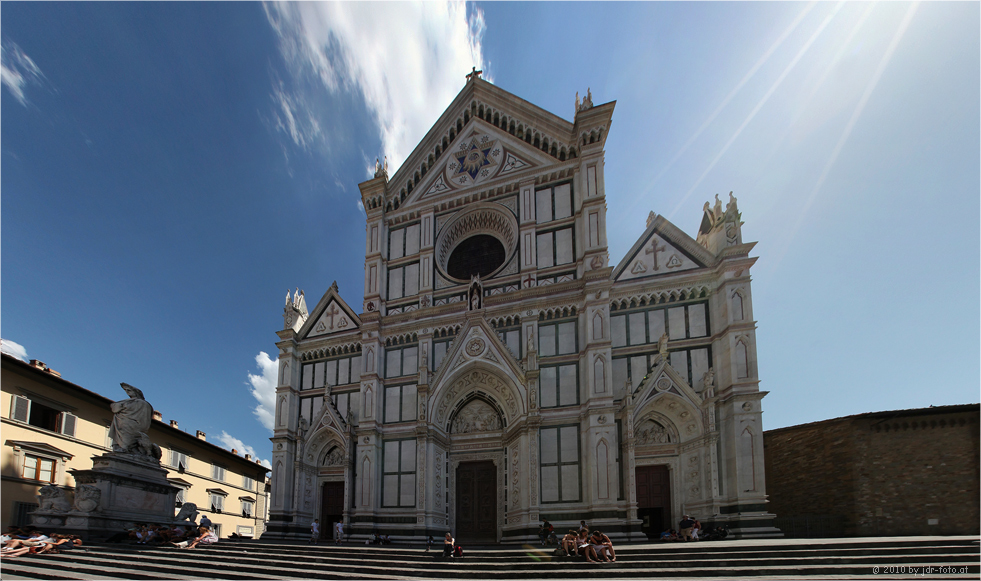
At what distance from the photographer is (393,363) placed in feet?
82.9

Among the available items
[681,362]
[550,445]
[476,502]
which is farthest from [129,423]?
[681,362]

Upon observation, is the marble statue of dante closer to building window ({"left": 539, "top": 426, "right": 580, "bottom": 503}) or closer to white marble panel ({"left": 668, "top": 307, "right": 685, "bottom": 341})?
building window ({"left": 539, "top": 426, "right": 580, "bottom": 503})

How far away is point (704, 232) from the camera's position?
955 inches

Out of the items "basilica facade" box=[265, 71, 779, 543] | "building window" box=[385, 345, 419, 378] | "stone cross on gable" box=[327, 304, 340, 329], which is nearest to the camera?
"basilica facade" box=[265, 71, 779, 543]

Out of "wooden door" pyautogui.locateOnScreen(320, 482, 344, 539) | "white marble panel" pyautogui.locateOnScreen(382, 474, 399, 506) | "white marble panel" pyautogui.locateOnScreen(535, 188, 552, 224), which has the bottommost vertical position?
"wooden door" pyautogui.locateOnScreen(320, 482, 344, 539)

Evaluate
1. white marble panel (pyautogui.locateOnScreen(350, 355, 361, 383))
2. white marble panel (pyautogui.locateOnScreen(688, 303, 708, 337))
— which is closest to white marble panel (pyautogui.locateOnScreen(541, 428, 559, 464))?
white marble panel (pyautogui.locateOnScreen(688, 303, 708, 337))

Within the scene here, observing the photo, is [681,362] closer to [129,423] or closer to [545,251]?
[545,251]

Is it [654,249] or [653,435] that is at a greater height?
[654,249]

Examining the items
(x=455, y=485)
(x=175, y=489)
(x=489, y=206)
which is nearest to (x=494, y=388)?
(x=455, y=485)

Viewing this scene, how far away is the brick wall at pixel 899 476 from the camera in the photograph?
731 inches

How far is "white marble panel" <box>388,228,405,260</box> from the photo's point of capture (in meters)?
27.1

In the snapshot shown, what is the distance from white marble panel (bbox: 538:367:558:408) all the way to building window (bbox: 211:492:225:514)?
2440 cm

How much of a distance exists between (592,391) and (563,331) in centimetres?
304

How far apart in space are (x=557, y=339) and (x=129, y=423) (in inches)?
669
